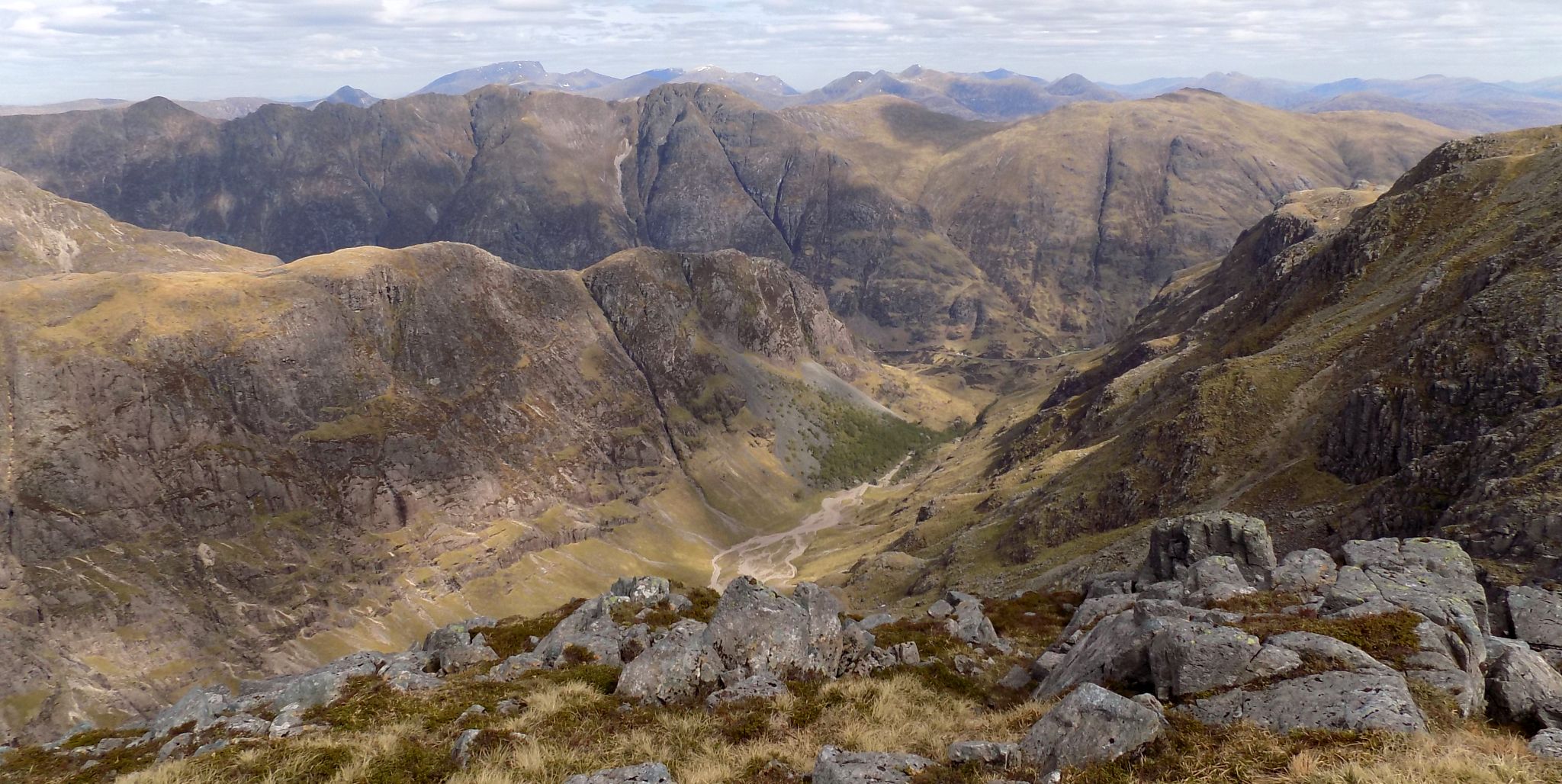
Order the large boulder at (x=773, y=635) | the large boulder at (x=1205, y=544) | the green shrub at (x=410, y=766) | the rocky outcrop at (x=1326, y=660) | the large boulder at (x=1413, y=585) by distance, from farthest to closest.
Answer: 1. the large boulder at (x=1205, y=544)
2. the large boulder at (x=773, y=635)
3. the large boulder at (x=1413, y=585)
4. the green shrub at (x=410, y=766)
5. the rocky outcrop at (x=1326, y=660)

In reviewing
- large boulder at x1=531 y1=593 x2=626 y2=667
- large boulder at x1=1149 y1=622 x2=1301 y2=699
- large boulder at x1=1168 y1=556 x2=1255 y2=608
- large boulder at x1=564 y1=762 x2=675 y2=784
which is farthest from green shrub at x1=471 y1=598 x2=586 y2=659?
large boulder at x1=1168 y1=556 x2=1255 y2=608

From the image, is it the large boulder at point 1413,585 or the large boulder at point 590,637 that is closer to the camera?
the large boulder at point 1413,585

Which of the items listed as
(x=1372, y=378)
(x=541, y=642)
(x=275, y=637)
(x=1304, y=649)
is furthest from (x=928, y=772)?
(x=275, y=637)

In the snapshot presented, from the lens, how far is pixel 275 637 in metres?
167

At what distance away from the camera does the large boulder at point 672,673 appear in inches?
1046

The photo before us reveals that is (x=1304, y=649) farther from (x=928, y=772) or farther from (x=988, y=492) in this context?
(x=988, y=492)

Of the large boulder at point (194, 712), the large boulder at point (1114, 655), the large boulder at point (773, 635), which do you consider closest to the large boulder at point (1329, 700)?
the large boulder at point (1114, 655)

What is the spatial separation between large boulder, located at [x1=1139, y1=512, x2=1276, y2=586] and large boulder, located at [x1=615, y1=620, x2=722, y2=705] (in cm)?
3512

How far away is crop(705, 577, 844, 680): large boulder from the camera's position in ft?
94.7

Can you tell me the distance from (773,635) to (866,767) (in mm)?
12502

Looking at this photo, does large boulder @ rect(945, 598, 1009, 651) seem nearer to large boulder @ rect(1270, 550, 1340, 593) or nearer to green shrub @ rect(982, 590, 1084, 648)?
green shrub @ rect(982, 590, 1084, 648)

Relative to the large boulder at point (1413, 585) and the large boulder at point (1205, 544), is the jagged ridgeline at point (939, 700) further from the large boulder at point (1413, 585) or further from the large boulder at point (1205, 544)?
the large boulder at point (1205, 544)

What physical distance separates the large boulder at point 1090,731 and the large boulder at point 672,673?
1322 cm

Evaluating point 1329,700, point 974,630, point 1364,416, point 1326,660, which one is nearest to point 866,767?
point 1329,700
